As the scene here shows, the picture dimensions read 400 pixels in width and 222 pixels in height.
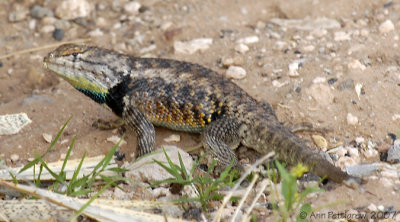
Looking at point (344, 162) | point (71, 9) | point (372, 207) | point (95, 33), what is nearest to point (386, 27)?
point (344, 162)

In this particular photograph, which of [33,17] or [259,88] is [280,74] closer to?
[259,88]

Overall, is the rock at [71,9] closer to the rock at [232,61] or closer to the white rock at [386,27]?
the rock at [232,61]

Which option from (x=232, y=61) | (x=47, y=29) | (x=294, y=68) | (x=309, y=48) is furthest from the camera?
(x=47, y=29)

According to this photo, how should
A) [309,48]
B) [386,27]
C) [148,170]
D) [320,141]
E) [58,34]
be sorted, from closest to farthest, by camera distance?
[148,170] < [320,141] < [309,48] < [386,27] < [58,34]

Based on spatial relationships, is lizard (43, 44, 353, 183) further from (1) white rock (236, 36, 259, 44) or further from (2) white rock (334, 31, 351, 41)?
(2) white rock (334, 31, 351, 41)

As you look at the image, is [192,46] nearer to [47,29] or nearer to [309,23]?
[309,23]

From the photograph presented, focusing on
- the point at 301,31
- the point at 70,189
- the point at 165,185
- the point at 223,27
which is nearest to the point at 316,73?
the point at 301,31
